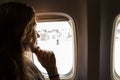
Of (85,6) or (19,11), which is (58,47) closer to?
(85,6)

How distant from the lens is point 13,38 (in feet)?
2.93

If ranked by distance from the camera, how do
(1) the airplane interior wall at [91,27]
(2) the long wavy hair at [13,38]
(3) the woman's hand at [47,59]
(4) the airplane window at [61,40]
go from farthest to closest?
(4) the airplane window at [61,40] → (1) the airplane interior wall at [91,27] → (3) the woman's hand at [47,59] → (2) the long wavy hair at [13,38]

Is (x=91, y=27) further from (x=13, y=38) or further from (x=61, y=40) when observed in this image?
(x=13, y=38)

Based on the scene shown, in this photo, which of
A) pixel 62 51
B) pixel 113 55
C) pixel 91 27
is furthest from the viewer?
pixel 62 51

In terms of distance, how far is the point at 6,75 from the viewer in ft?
2.83

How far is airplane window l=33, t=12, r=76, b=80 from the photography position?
65.1 inches

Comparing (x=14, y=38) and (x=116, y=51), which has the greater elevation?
(x=14, y=38)

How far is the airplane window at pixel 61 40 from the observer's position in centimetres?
165

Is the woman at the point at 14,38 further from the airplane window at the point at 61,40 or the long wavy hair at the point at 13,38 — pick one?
the airplane window at the point at 61,40

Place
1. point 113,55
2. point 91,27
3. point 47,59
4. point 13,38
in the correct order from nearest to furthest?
point 13,38
point 47,59
point 91,27
point 113,55

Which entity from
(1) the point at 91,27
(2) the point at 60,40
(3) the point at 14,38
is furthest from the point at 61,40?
(3) the point at 14,38

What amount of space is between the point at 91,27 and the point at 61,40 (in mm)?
298

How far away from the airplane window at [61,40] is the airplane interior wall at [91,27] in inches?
3.0

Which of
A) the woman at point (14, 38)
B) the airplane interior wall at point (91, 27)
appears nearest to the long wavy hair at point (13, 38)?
the woman at point (14, 38)
